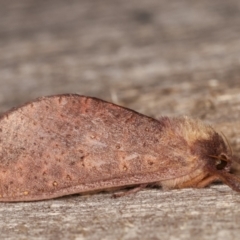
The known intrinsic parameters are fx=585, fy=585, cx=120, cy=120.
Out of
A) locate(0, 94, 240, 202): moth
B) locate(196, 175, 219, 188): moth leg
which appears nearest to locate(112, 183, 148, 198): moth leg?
locate(0, 94, 240, 202): moth

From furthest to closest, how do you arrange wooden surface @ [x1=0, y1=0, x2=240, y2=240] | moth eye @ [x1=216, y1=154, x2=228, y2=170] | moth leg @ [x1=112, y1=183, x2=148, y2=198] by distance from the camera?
1. moth eye @ [x1=216, y1=154, x2=228, y2=170]
2. moth leg @ [x1=112, y1=183, x2=148, y2=198]
3. wooden surface @ [x1=0, y1=0, x2=240, y2=240]

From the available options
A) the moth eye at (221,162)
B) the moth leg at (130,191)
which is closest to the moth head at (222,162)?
the moth eye at (221,162)

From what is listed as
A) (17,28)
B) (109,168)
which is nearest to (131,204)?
(109,168)

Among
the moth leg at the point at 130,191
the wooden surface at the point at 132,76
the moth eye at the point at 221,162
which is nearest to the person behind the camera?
the wooden surface at the point at 132,76

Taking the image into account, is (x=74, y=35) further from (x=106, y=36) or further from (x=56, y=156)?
(x=56, y=156)

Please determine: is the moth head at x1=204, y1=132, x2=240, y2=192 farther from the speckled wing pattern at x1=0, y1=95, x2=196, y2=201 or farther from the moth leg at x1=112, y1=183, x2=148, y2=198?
the moth leg at x1=112, y1=183, x2=148, y2=198

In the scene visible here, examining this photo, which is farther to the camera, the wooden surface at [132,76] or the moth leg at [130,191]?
the moth leg at [130,191]

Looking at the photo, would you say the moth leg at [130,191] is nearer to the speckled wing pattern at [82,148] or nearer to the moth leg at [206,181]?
the speckled wing pattern at [82,148]

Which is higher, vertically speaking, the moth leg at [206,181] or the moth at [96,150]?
the moth at [96,150]
